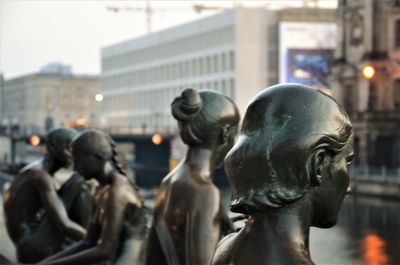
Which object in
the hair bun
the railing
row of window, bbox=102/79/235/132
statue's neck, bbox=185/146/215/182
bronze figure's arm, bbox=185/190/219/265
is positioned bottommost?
the railing

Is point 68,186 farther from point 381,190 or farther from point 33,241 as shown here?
point 381,190

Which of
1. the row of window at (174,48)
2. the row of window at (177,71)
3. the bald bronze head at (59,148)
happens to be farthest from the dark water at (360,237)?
the row of window at (174,48)

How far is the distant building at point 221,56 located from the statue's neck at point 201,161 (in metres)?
80.5

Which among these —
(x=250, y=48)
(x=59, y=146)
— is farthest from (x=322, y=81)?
(x=59, y=146)

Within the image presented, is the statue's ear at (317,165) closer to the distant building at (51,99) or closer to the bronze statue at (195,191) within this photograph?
the bronze statue at (195,191)

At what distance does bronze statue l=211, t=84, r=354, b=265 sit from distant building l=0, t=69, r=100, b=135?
454ft

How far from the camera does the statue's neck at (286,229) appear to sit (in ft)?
7.84

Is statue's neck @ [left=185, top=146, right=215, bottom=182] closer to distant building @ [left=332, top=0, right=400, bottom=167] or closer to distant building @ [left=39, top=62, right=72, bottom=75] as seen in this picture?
distant building @ [left=332, top=0, right=400, bottom=167]

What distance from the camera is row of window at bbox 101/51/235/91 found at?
315ft

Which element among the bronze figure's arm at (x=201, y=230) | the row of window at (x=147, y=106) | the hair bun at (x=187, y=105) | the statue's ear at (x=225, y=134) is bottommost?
the row of window at (x=147, y=106)

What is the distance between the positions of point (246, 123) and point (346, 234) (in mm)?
26660

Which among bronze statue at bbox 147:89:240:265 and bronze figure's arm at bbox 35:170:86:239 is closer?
bronze statue at bbox 147:89:240:265

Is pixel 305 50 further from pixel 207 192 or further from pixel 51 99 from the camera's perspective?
pixel 207 192

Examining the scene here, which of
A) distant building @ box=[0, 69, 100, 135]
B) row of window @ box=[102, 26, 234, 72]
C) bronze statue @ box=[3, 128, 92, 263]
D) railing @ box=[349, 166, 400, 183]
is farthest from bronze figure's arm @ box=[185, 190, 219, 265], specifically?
distant building @ box=[0, 69, 100, 135]
